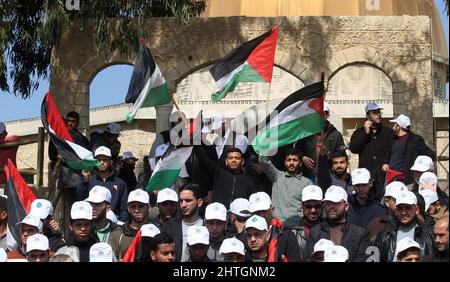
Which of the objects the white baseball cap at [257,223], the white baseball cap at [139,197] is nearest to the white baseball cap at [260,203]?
the white baseball cap at [257,223]

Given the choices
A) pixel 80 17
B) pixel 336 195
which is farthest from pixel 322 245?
pixel 80 17

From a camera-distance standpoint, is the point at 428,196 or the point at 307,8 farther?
the point at 307,8

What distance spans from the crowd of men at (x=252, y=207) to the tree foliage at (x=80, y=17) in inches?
133

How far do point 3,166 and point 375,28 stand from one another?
6274 mm

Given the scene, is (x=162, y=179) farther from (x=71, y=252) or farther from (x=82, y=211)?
(x=71, y=252)

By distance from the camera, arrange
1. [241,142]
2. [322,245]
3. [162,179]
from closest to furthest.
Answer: [322,245] < [162,179] < [241,142]

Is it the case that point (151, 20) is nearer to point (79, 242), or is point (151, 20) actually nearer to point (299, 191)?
point (299, 191)

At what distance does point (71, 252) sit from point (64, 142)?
12.0 ft

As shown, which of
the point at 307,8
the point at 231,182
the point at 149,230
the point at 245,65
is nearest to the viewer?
the point at 149,230

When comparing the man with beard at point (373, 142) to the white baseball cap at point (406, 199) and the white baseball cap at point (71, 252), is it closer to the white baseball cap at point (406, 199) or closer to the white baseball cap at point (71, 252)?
the white baseball cap at point (406, 199)

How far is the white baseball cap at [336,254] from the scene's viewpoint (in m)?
9.92

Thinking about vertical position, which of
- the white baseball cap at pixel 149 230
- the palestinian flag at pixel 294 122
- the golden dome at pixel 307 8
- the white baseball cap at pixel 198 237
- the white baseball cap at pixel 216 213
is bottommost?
the white baseball cap at pixel 198 237

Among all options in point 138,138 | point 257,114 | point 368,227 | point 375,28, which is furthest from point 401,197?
point 138,138

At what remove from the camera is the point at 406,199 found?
1105cm
